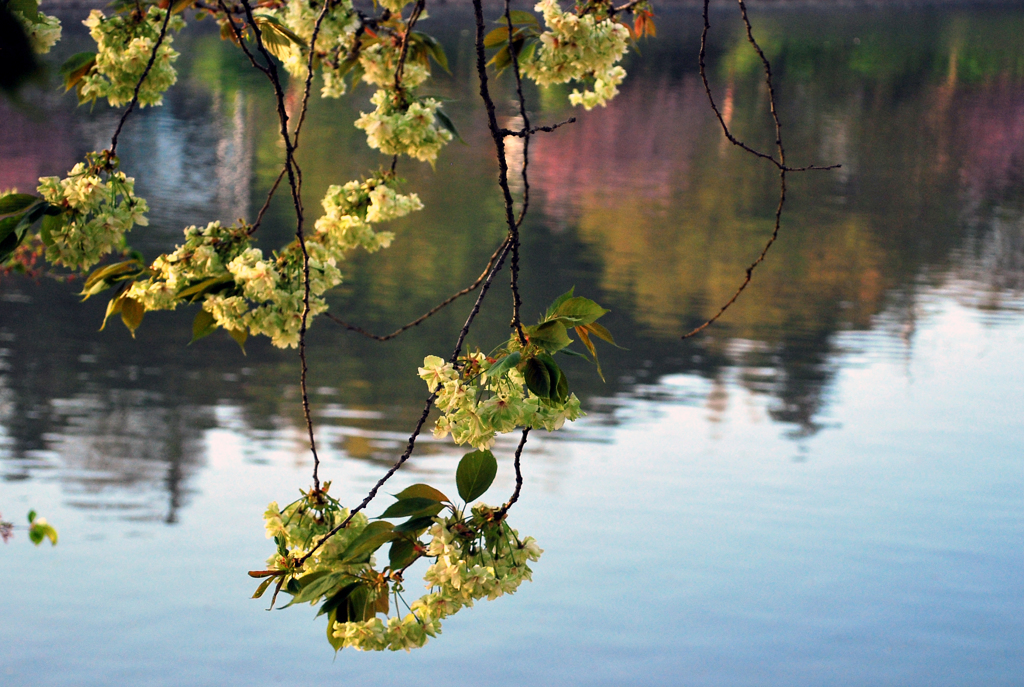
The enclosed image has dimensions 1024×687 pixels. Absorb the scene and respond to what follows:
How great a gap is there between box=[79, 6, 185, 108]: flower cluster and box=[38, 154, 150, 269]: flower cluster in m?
0.37

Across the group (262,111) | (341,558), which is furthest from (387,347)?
(262,111)

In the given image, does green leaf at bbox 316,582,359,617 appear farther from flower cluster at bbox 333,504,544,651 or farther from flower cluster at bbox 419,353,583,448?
flower cluster at bbox 419,353,583,448

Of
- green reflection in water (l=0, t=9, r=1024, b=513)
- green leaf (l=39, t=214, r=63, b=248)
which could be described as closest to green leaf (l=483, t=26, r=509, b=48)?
green leaf (l=39, t=214, r=63, b=248)

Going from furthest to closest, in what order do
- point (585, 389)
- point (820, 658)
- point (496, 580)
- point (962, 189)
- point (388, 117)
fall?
point (962, 189)
point (585, 389)
point (820, 658)
point (388, 117)
point (496, 580)

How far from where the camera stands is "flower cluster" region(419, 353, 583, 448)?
1242mm

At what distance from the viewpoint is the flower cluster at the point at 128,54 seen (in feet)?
6.52

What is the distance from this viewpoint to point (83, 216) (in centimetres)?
167

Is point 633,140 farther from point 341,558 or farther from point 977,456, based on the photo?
point 341,558

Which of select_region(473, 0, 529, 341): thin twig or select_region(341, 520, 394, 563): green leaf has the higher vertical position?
select_region(473, 0, 529, 341): thin twig

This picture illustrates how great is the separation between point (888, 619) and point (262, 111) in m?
15.0

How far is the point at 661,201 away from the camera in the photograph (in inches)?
492

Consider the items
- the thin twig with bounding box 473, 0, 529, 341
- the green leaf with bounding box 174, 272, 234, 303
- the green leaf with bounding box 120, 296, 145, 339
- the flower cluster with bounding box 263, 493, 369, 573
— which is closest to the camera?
the thin twig with bounding box 473, 0, 529, 341

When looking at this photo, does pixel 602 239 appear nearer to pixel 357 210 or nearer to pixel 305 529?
pixel 357 210

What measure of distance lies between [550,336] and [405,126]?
2.89 feet
